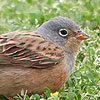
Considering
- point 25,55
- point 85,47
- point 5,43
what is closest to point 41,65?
point 25,55

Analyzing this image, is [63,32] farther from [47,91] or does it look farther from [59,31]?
[47,91]

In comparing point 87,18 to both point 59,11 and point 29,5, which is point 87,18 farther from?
point 29,5

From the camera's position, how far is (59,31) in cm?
532

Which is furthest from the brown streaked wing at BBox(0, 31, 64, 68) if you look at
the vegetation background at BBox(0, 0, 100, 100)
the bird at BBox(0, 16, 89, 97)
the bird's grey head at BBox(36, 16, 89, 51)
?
the vegetation background at BBox(0, 0, 100, 100)

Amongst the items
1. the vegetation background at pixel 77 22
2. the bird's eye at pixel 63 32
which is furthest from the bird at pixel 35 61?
the vegetation background at pixel 77 22

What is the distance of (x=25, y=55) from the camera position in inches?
190

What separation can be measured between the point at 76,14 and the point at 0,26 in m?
1.76

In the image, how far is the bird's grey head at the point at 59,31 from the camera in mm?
5271

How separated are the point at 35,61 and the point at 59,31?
0.78 metres

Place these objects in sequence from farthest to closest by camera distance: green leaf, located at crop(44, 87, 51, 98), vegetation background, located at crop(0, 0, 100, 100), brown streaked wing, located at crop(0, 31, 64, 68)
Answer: vegetation background, located at crop(0, 0, 100, 100)
brown streaked wing, located at crop(0, 31, 64, 68)
green leaf, located at crop(44, 87, 51, 98)

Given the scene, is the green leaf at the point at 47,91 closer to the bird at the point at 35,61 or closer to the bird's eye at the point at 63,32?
the bird at the point at 35,61

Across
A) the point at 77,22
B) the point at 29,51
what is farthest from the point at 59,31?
the point at 77,22

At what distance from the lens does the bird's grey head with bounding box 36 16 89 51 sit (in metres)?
5.27

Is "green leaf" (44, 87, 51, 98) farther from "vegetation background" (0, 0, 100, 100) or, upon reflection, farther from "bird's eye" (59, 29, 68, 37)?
"bird's eye" (59, 29, 68, 37)
